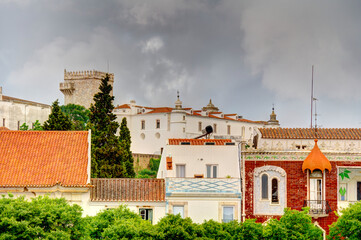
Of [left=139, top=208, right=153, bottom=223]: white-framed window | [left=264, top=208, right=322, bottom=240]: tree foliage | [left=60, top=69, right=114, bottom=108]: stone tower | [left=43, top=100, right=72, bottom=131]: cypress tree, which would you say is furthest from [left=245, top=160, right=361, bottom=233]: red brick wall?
[left=60, top=69, right=114, bottom=108]: stone tower

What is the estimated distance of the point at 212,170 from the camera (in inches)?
1875

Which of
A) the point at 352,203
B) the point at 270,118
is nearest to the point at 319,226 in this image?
the point at 352,203

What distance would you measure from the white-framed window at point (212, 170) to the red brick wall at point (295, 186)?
5.54ft

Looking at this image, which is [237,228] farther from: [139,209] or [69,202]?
[69,202]

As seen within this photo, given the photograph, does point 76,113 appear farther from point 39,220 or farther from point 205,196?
point 39,220

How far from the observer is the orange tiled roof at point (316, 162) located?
4597 cm

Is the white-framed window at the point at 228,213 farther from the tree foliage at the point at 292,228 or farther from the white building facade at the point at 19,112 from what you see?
the white building facade at the point at 19,112

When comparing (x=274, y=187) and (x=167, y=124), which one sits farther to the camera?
(x=167, y=124)

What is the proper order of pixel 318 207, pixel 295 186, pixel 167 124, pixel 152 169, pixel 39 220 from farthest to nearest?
pixel 167 124 < pixel 152 169 < pixel 295 186 < pixel 318 207 < pixel 39 220

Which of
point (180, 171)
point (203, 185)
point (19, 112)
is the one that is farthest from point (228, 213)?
point (19, 112)

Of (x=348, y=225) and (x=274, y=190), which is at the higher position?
(x=274, y=190)

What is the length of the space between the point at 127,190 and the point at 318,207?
9672 mm

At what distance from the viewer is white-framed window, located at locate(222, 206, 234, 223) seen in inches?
1790

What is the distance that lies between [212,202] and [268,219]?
308cm
